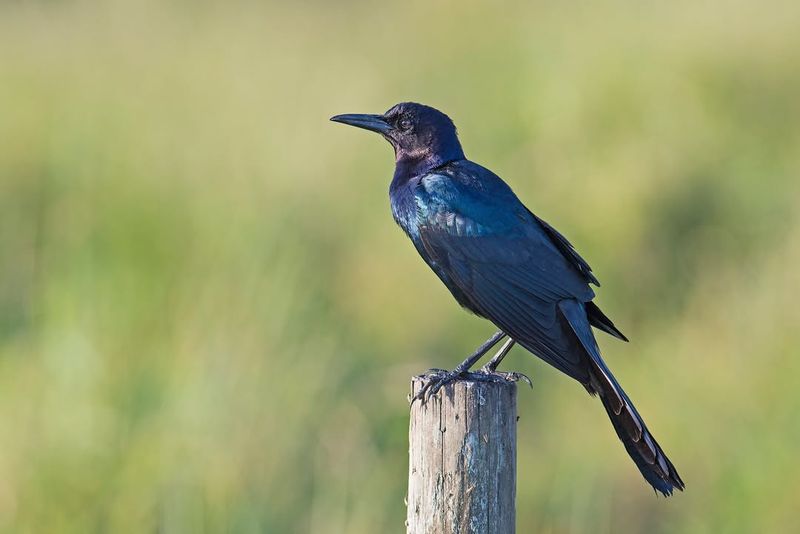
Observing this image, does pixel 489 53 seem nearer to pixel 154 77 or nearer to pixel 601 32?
pixel 601 32

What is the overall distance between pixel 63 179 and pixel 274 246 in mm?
1036

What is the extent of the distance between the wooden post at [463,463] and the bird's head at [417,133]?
4.08ft

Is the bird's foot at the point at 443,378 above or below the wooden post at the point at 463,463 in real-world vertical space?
Answer: above

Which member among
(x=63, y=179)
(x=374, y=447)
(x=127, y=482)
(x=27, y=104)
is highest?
(x=27, y=104)

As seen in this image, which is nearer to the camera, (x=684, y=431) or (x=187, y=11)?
(x=684, y=431)

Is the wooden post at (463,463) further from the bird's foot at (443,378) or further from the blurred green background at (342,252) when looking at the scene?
the blurred green background at (342,252)

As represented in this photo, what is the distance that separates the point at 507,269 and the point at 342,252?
92.5 inches

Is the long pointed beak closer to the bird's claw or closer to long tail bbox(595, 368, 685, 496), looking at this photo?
the bird's claw

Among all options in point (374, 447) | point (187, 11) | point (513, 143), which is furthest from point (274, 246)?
point (187, 11)

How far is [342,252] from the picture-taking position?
5738mm

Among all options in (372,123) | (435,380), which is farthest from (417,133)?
(435,380)

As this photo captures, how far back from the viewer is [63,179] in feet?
17.6

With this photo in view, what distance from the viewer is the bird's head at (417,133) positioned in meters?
3.95


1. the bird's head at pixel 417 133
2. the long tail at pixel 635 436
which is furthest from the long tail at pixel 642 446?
the bird's head at pixel 417 133
